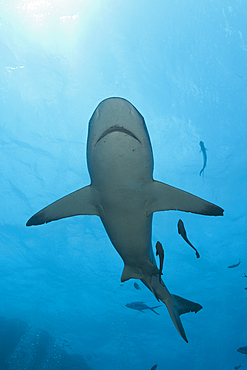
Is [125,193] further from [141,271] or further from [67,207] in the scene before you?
[141,271]

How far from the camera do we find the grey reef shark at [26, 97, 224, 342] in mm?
2771

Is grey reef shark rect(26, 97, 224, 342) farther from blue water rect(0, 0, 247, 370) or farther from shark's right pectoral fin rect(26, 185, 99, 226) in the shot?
blue water rect(0, 0, 247, 370)

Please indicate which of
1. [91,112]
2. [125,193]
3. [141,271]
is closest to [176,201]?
[125,193]

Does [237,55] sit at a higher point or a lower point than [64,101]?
higher

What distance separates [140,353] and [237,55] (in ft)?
127

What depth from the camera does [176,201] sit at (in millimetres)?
3648

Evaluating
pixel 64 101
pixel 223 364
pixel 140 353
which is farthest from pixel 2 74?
pixel 223 364

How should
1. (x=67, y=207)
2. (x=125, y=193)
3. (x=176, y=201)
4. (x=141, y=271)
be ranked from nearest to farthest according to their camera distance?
(x=125, y=193) → (x=176, y=201) → (x=67, y=207) → (x=141, y=271)

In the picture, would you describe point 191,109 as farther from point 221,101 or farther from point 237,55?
point 237,55

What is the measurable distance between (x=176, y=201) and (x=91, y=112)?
28.5ft

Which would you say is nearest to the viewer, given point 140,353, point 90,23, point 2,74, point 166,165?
point 90,23

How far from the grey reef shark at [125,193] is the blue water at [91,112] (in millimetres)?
7910

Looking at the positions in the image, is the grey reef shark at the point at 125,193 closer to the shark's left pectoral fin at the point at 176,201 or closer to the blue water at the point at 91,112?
the shark's left pectoral fin at the point at 176,201

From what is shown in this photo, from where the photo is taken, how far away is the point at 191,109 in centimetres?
1072
